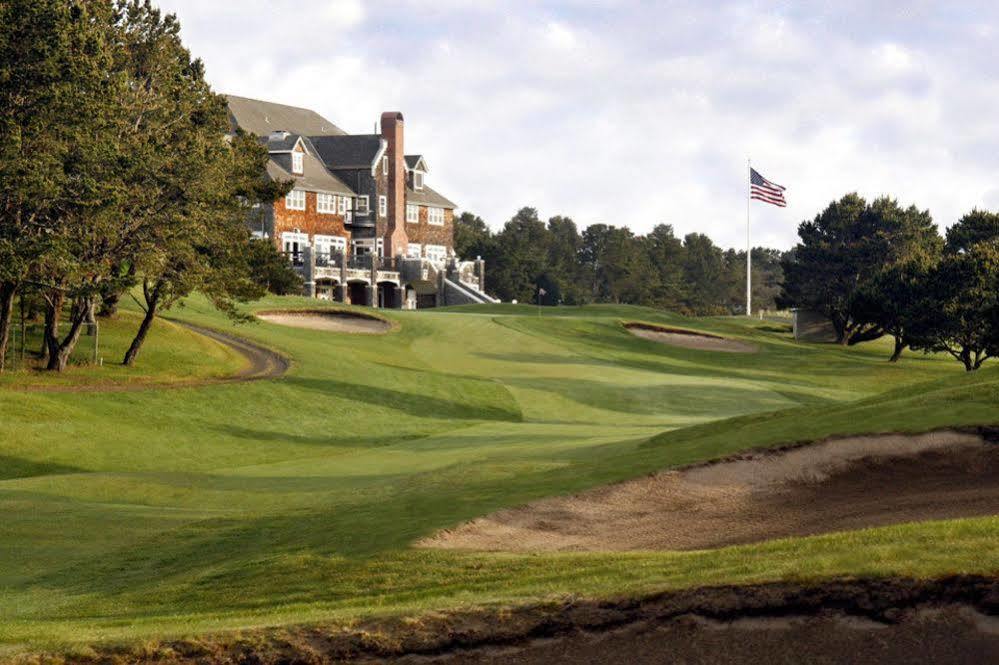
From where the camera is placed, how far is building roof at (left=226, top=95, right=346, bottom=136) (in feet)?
363

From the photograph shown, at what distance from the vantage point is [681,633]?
1013 cm

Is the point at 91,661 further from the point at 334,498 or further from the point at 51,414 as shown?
the point at 51,414

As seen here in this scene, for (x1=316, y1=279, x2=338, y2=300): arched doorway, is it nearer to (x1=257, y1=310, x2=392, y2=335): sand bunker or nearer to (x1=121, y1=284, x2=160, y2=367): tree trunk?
(x1=257, y1=310, x2=392, y2=335): sand bunker

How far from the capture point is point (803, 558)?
1139cm

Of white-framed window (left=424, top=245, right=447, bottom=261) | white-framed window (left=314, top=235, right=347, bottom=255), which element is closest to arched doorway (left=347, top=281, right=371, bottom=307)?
white-framed window (left=314, top=235, right=347, bottom=255)

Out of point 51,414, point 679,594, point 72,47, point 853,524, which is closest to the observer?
point 679,594

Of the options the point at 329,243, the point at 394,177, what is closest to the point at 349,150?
the point at 394,177

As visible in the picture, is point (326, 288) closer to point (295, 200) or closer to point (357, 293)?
point (357, 293)

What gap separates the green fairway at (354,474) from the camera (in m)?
12.5

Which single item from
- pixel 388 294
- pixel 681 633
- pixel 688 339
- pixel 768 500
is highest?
pixel 388 294

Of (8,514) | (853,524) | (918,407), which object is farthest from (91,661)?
(918,407)

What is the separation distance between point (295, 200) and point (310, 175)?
4.77 metres

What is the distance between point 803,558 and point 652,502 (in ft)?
22.7

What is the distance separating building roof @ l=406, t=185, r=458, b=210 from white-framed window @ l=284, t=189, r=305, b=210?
615 inches
